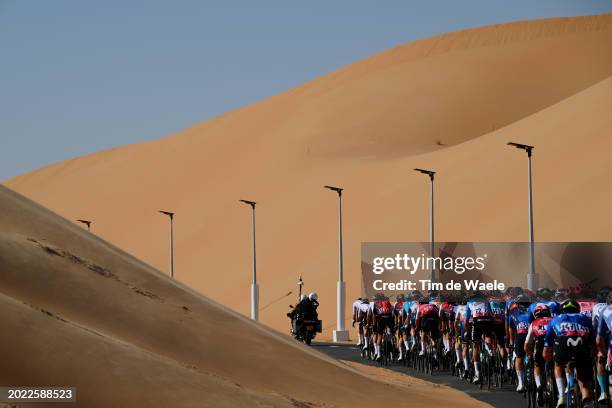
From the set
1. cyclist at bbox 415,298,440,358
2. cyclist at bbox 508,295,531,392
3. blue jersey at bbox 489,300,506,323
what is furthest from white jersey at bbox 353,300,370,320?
cyclist at bbox 508,295,531,392

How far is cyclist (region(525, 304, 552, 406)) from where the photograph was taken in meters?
18.0

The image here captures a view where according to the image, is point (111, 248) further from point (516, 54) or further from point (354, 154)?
point (516, 54)

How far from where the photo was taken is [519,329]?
65.5ft

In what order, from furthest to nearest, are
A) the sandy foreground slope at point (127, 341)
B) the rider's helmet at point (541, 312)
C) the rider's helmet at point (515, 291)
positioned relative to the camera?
the rider's helmet at point (515, 291) → the rider's helmet at point (541, 312) → the sandy foreground slope at point (127, 341)

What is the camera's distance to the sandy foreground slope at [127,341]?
14.9 metres

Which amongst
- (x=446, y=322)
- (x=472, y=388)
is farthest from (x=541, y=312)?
(x=446, y=322)

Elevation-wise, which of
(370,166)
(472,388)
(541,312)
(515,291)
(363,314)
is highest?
(370,166)

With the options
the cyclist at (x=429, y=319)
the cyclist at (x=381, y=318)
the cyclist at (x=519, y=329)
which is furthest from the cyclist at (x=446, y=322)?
the cyclist at (x=519, y=329)

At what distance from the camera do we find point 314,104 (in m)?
125

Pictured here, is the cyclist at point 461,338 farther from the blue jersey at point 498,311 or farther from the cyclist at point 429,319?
the cyclist at point 429,319

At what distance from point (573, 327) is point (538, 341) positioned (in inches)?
76.0

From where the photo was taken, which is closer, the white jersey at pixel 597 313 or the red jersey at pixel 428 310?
the white jersey at pixel 597 313

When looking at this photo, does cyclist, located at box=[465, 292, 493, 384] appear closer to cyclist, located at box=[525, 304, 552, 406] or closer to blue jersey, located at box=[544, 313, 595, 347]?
cyclist, located at box=[525, 304, 552, 406]

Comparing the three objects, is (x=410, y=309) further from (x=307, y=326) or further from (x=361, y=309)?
(x=307, y=326)
